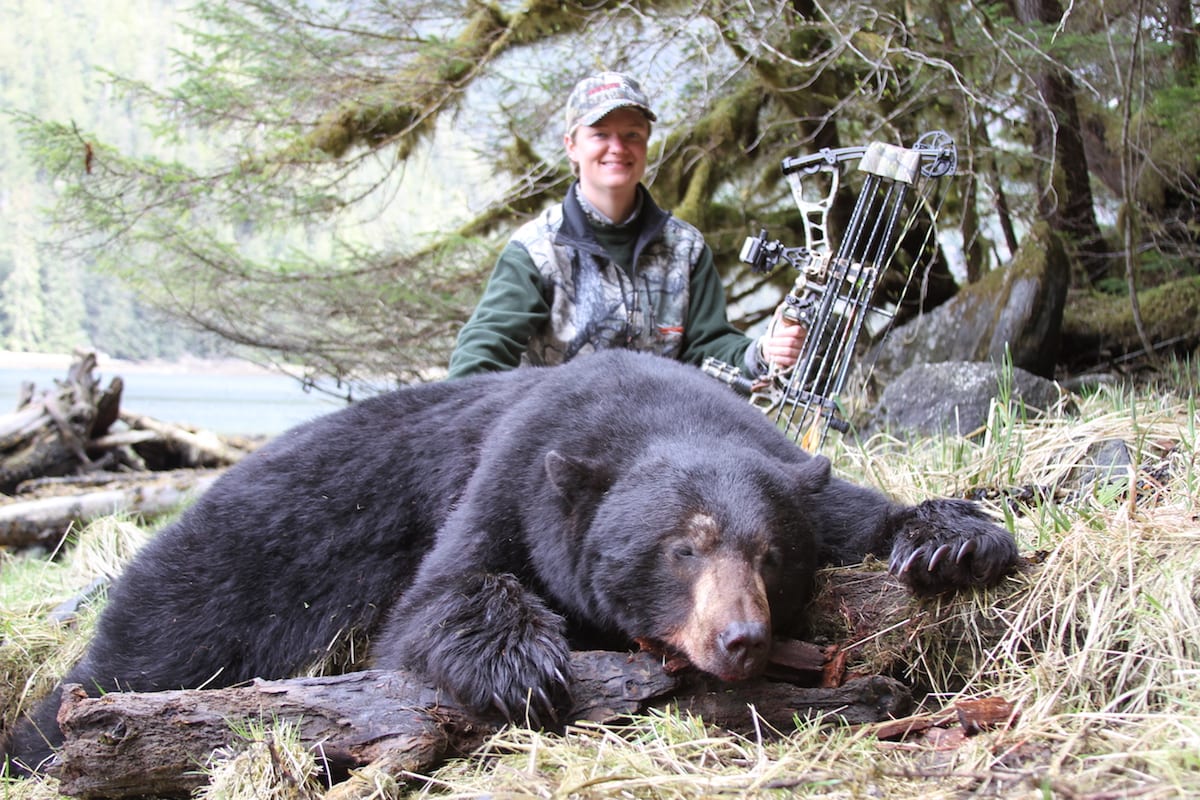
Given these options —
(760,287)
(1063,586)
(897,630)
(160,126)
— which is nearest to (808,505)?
(897,630)

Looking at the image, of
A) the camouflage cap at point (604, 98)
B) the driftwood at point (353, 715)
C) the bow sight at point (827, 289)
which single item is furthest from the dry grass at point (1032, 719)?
the camouflage cap at point (604, 98)

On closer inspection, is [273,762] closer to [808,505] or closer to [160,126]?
[808,505]

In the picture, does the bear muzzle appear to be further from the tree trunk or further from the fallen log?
the fallen log

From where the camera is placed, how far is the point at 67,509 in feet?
25.3

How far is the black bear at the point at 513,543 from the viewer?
8.05 feet

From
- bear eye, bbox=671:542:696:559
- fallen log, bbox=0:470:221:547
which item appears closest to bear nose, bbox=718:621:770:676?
bear eye, bbox=671:542:696:559

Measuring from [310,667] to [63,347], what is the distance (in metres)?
28.3

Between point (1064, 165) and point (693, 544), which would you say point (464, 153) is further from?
point (693, 544)

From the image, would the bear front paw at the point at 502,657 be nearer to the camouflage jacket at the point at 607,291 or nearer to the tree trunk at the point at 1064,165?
the camouflage jacket at the point at 607,291

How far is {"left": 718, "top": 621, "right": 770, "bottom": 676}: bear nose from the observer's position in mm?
2158

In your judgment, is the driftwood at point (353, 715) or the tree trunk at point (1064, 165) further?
the tree trunk at point (1064, 165)

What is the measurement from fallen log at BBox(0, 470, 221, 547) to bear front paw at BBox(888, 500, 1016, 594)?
6.57 meters

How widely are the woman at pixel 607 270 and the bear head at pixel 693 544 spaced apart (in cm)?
212

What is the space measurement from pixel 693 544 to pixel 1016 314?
5.01m
